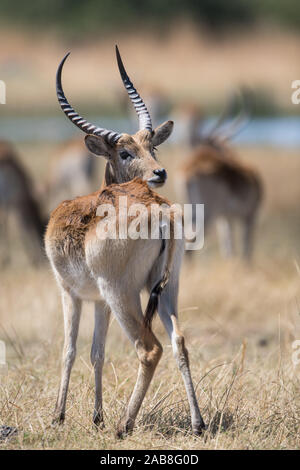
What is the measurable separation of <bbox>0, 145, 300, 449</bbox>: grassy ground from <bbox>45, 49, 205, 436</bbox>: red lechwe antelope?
148 millimetres

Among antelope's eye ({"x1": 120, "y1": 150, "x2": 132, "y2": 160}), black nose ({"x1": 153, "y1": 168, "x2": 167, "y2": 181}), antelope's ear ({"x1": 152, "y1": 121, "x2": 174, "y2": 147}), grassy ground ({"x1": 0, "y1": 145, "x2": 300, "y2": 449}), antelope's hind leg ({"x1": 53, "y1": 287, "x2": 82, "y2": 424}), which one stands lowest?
grassy ground ({"x1": 0, "y1": 145, "x2": 300, "y2": 449})

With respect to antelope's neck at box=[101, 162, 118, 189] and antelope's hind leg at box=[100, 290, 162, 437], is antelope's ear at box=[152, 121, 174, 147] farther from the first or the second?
antelope's hind leg at box=[100, 290, 162, 437]

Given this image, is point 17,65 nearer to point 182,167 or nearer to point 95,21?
point 95,21

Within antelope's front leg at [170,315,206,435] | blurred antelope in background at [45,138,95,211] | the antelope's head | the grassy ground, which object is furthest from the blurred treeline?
antelope's front leg at [170,315,206,435]

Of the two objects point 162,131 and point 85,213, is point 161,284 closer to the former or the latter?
point 85,213

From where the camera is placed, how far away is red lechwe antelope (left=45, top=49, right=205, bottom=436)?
12.7 feet

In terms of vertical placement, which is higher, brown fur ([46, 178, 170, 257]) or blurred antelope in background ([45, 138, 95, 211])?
blurred antelope in background ([45, 138, 95, 211])

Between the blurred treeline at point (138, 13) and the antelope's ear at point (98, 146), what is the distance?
3571 centimetres

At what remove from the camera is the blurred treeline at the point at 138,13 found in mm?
41000

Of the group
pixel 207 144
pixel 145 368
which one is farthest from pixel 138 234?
pixel 207 144

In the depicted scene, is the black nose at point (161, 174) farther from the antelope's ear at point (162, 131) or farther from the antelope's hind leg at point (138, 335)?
the antelope's hind leg at point (138, 335)

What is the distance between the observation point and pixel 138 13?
143ft

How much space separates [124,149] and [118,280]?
1.30 metres

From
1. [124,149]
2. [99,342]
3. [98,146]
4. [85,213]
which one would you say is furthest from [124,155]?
[99,342]
